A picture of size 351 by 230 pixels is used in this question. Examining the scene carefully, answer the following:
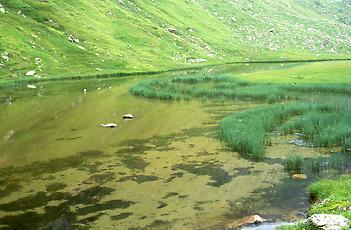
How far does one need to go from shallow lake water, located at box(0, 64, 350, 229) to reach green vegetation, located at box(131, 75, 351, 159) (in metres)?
1.60

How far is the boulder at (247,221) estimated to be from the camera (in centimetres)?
2448

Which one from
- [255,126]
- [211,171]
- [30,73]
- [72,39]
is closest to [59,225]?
[211,171]

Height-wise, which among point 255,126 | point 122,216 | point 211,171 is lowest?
point 122,216

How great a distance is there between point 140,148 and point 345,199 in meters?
22.1

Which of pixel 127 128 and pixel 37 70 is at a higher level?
pixel 37 70

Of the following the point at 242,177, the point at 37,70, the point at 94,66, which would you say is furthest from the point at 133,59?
the point at 242,177

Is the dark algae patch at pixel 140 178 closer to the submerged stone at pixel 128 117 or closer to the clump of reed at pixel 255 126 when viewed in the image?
the clump of reed at pixel 255 126

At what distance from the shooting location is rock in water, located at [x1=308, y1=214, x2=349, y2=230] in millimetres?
19814

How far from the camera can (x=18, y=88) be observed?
103000mm

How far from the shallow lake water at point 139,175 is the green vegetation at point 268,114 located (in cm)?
160

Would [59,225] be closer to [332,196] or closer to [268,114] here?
[332,196]

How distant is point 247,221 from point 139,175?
11855 mm

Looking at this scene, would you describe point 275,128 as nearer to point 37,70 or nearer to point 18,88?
point 18,88

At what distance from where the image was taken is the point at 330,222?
2025cm
